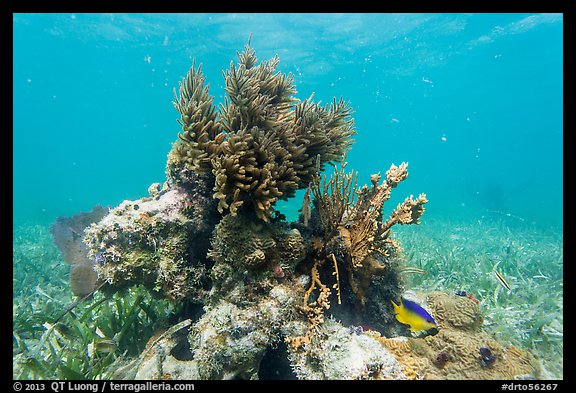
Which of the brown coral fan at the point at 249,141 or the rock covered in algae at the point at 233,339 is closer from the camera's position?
the rock covered in algae at the point at 233,339

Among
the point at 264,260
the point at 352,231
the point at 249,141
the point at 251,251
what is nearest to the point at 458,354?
the point at 352,231

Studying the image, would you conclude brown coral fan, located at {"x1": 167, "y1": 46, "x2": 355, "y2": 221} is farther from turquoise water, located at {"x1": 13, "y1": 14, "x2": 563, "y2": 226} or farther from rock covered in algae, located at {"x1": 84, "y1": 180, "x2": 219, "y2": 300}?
turquoise water, located at {"x1": 13, "y1": 14, "x2": 563, "y2": 226}

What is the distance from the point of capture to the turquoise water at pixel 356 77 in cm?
2916

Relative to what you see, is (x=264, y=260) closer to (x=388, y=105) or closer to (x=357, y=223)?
(x=357, y=223)

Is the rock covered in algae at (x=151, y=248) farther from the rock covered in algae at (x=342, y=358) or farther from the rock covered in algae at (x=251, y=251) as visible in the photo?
the rock covered in algae at (x=342, y=358)

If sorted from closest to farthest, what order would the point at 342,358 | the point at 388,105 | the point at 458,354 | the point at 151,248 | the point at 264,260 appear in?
the point at 342,358 < the point at 264,260 < the point at 458,354 < the point at 151,248 < the point at 388,105

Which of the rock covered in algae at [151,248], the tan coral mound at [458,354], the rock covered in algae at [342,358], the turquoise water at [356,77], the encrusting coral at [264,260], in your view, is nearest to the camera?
the rock covered in algae at [342,358]

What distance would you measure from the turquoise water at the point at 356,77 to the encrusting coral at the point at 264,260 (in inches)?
821

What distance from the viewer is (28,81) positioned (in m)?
60.8

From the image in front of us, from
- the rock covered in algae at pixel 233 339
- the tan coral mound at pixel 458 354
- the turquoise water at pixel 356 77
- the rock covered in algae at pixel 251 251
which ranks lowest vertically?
the tan coral mound at pixel 458 354

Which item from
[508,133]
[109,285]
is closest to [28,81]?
[109,285]

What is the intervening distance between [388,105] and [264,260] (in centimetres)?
6798

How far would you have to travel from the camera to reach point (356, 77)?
4188 cm

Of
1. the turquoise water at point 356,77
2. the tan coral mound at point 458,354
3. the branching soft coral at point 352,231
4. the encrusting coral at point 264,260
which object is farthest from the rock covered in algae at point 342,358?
the turquoise water at point 356,77
